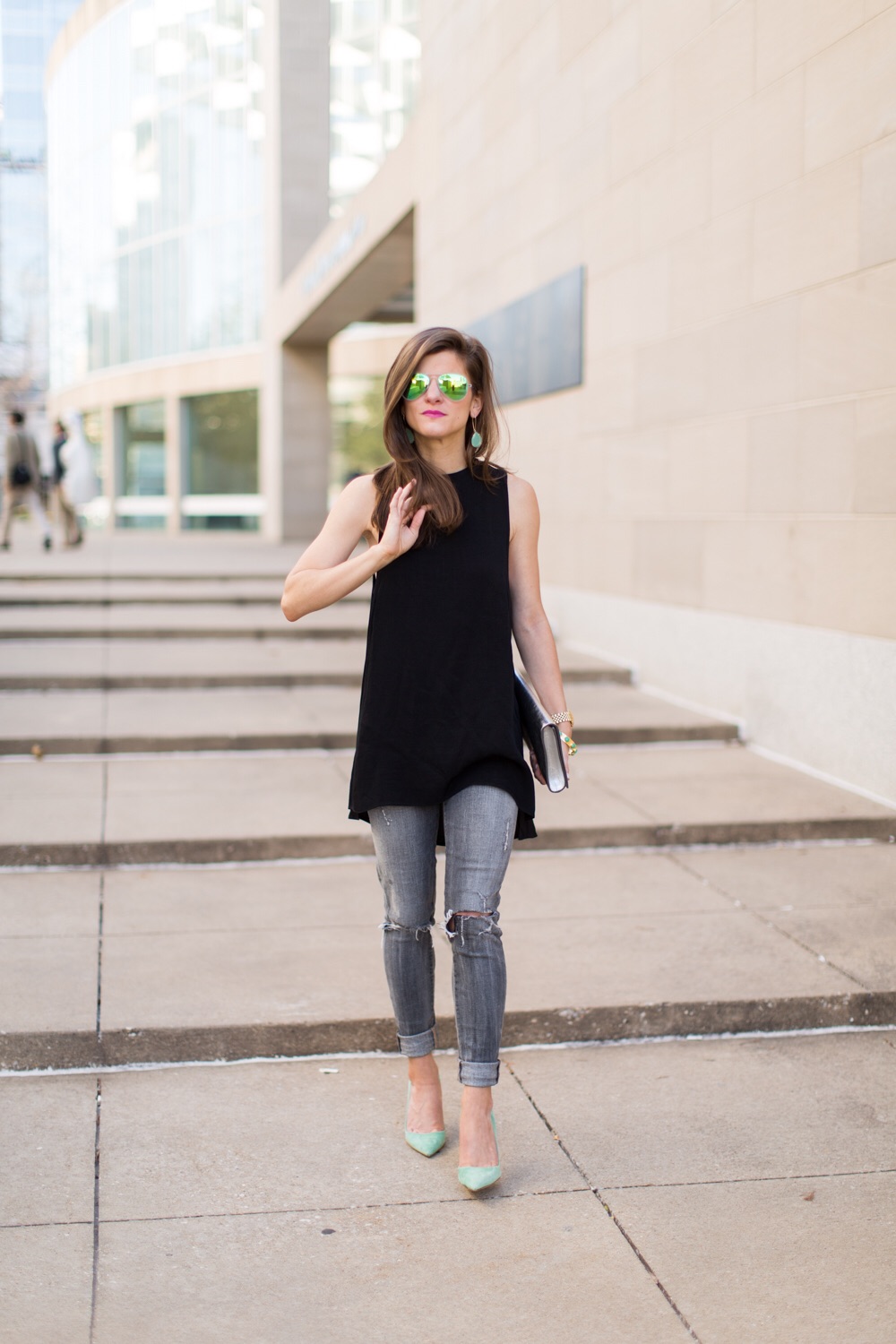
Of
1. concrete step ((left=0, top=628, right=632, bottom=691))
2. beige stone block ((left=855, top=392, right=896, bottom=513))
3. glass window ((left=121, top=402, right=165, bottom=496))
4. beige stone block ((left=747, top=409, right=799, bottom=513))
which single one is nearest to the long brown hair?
beige stone block ((left=855, top=392, right=896, bottom=513))

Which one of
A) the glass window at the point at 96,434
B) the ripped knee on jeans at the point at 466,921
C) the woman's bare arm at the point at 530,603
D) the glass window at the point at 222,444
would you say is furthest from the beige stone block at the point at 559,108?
the glass window at the point at 96,434

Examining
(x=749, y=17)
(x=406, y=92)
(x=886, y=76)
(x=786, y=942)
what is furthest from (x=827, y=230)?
(x=406, y=92)

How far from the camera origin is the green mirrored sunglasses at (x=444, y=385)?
3.06 metres

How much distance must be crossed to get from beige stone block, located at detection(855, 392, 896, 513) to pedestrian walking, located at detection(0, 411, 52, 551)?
1324 cm

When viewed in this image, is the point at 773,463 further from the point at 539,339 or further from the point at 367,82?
the point at 367,82

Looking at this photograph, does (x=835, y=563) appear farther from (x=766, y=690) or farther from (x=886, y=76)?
(x=886, y=76)

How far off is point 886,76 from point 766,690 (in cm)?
314

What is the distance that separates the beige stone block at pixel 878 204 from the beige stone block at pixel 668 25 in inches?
85.5

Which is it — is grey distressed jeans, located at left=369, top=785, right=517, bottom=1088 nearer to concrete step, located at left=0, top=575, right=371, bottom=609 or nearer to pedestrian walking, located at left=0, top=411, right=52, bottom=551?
concrete step, located at left=0, top=575, right=371, bottom=609

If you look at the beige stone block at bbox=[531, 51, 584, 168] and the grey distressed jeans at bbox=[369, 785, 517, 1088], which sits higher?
the beige stone block at bbox=[531, 51, 584, 168]

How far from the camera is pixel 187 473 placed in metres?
32.8

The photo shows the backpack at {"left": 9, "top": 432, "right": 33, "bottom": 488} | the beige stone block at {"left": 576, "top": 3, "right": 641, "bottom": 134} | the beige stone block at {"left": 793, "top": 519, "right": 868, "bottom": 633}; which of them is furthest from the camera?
the backpack at {"left": 9, "top": 432, "right": 33, "bottom": 488}

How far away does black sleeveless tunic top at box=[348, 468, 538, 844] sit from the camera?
3076 millimetres

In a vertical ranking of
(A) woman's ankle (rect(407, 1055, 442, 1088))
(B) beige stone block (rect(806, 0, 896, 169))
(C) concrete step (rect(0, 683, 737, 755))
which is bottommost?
(A) woman's ankle (rect(407, 1055, 442, 1088))
